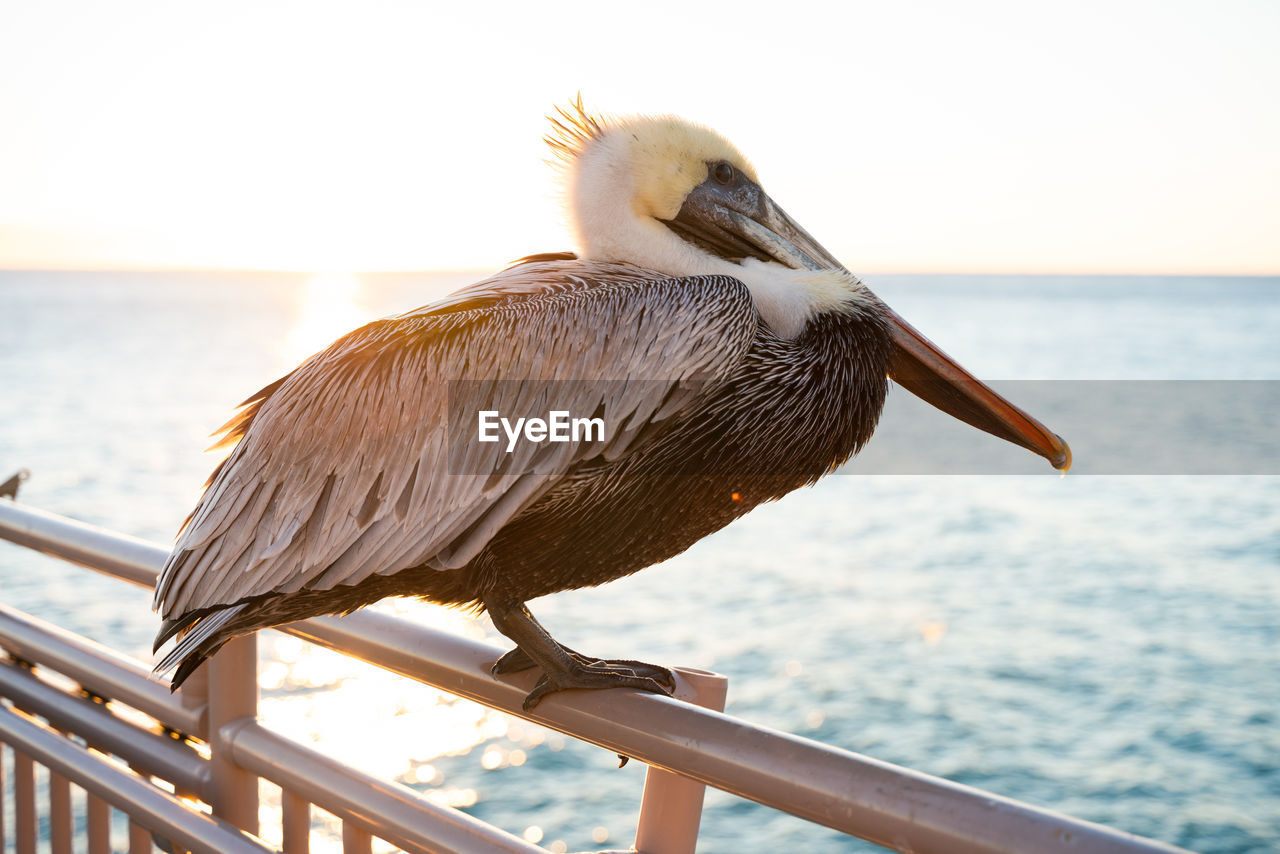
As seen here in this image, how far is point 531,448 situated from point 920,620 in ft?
55.9

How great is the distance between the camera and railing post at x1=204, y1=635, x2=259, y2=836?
142cm

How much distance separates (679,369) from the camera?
51.9 inches

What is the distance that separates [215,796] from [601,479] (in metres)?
0.69

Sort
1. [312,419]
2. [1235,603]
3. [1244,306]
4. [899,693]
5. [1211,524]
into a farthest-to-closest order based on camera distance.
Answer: [1244,306] → [1211,524] → [1235,603] → [899,693] → [312,419]

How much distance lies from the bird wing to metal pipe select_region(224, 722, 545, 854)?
0.20 metres

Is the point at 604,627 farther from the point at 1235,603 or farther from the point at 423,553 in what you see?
the point at 423,553

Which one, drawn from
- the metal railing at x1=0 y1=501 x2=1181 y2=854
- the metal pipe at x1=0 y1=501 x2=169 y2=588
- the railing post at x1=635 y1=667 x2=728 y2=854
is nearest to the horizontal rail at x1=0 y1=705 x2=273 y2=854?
the metal railing at x1=0 y1=501 x2=1181 y2=854

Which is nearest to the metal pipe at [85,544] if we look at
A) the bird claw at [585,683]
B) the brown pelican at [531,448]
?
the brown pelican at [531,448]

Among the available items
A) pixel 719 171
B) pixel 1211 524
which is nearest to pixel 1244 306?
pixel 1211 524

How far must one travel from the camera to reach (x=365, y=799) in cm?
121

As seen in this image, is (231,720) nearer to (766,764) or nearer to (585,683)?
(585,683)

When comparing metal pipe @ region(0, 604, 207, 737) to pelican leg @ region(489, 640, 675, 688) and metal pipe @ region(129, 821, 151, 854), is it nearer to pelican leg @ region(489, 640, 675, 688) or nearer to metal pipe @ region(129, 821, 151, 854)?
metal pipe @ region(129, 821, 151, 854)

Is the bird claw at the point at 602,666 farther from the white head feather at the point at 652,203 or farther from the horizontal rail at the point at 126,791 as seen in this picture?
the white head feather at the point at 652,203

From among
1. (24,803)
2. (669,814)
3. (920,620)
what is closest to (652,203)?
(669,814)
